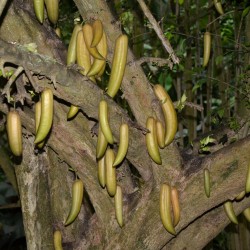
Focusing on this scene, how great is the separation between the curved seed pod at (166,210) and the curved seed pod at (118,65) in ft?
1.65

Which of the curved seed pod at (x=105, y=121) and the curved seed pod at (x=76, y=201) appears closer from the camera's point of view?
the curved seed pod at (x=105, y=121)

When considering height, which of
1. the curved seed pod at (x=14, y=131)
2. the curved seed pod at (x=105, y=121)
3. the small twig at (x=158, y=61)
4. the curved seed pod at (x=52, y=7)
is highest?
the curved seed pod at (x=52, y=7)

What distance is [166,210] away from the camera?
2.18 m

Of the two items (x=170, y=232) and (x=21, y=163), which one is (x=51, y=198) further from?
(x=170, y=232)

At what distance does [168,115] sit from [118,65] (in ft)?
1.02

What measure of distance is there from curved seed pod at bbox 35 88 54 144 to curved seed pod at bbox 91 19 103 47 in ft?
1.03

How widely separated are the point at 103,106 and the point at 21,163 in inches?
28.6

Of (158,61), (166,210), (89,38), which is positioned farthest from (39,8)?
(166,210)

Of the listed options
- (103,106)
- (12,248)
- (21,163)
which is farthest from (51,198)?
(12,248)

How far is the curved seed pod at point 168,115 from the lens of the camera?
209cm

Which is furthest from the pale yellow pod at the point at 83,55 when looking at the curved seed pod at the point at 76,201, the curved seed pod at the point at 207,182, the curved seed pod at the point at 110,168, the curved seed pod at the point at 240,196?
the curved seed pod at the point at 240,196

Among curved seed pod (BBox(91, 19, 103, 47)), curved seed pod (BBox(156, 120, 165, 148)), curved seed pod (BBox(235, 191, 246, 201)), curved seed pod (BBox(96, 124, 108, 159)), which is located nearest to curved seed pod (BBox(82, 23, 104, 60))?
curved seed pod (BBox(91, 19, 103, 47))

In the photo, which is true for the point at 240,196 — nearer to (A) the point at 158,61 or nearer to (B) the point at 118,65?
(A) the point at 158,61

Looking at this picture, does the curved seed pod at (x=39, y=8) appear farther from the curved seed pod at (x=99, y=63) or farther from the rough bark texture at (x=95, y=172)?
the curved seed pod at (x=99, y=63)
